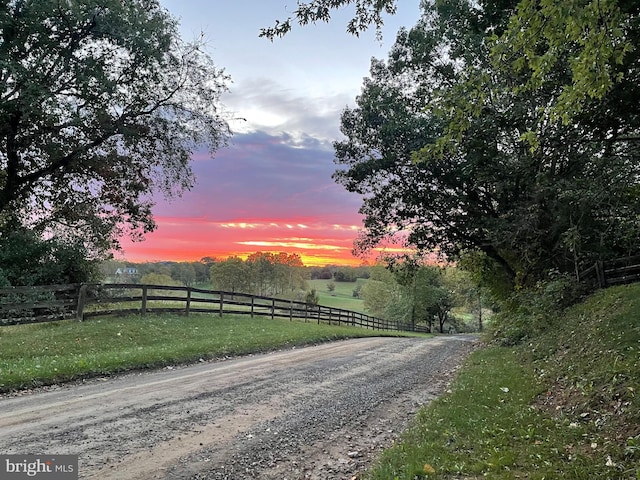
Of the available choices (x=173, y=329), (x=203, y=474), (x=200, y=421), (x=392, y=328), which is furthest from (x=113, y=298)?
(x=392, y=328)

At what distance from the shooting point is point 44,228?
61.6 ft

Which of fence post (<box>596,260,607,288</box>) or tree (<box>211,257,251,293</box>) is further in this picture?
tree (<box>211,257,251,293</box>)

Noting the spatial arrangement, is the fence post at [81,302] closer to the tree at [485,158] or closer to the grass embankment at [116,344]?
the grass embankment at [116,344]

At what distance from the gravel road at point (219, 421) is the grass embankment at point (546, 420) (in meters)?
0.66

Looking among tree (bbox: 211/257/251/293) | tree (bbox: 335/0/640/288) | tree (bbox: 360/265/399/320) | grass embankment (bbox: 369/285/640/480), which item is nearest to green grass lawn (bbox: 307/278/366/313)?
tree (bbox: 360/265/399/320)

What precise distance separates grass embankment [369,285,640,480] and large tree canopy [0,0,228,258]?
50.3 feet

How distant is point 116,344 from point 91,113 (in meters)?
9.88

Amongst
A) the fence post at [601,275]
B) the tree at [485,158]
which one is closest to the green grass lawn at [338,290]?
the tree at [485,158]

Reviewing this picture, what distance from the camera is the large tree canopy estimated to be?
14.0 meters

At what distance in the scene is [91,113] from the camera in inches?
631

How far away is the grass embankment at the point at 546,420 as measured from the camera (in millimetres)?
3764

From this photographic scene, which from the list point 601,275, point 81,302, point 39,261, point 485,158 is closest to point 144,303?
point 81,302

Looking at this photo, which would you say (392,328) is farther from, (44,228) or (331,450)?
(331,450)

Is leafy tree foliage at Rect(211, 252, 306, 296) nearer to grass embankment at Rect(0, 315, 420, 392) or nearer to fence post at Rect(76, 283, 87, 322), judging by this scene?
grass embankment at Rect(0, 315, 420, 392)
